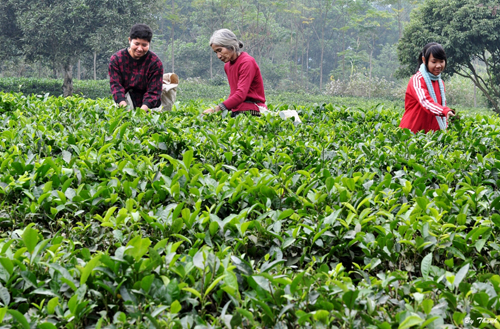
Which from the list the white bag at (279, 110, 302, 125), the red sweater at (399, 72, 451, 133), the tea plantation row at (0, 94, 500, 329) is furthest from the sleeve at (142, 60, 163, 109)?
the red sweater at (399, 72, 451, 133)

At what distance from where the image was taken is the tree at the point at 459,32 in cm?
1986

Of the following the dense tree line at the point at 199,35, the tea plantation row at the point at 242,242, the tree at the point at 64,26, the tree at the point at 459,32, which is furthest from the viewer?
the dense tree line at the point at 199,35

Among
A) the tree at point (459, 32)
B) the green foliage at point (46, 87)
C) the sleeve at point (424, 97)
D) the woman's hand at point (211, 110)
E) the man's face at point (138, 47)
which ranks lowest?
the green foliage at point (46, 87)

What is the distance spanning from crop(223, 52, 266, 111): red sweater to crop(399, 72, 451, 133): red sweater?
4.71 feet

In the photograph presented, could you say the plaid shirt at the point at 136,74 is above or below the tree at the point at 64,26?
below

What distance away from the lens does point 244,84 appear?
4.46m

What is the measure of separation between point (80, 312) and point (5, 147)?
2004 mm

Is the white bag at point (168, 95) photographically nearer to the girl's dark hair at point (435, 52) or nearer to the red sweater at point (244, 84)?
the red sweater at point (244, 84)

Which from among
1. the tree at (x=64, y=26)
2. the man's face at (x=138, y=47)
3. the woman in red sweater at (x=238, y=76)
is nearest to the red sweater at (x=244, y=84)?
the woman in red sweater at (x=238, y=76)

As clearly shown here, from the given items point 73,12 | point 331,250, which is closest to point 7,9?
point 73,12

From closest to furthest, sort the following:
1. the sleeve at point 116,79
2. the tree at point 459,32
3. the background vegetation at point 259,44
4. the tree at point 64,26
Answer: the sleeve at point 116,79 < the tree at point 459,32 < the tree at point 64,26 < the background vegetation at point 259,44

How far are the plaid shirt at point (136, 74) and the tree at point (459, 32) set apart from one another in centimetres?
1800

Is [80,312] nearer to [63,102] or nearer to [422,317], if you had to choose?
[422,317]

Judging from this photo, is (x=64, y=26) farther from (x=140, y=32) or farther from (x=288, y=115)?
(x=288, y=115)
